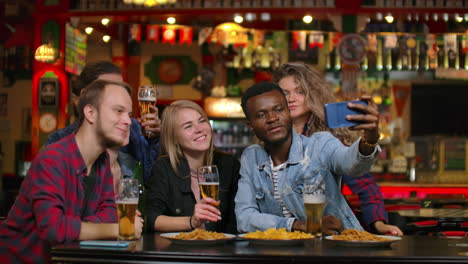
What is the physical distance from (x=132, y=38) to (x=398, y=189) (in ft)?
13.7

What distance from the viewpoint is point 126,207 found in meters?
2.38

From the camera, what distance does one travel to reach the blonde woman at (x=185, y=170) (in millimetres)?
3189

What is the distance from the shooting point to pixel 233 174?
132 inches

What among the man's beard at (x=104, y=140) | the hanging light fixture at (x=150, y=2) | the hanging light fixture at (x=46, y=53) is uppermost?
the hanging light fixture at (x=150, y=2)

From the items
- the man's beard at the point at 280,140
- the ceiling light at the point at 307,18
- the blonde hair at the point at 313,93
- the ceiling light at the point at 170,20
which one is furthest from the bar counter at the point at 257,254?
the ceiling light at the point at 170,20

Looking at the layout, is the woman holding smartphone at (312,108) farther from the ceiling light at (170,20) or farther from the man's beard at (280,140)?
the ceiling light at (170,20)

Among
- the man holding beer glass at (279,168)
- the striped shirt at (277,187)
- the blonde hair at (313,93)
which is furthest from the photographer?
the blonde hair at (313,93)

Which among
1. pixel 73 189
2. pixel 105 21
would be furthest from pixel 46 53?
pixel 73 189

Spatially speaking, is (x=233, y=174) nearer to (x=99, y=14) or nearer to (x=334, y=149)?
(x=334, y=149)

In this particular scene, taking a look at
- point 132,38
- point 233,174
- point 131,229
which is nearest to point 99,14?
point 132,38

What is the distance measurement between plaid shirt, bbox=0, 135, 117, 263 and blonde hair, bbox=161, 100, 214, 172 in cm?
64

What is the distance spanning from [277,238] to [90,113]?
2.81ft

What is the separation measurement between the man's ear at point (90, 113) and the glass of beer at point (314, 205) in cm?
85

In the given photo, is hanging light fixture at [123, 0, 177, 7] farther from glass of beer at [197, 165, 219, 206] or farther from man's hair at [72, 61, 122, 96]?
glass of beer at [197, 165, 219, 206]
